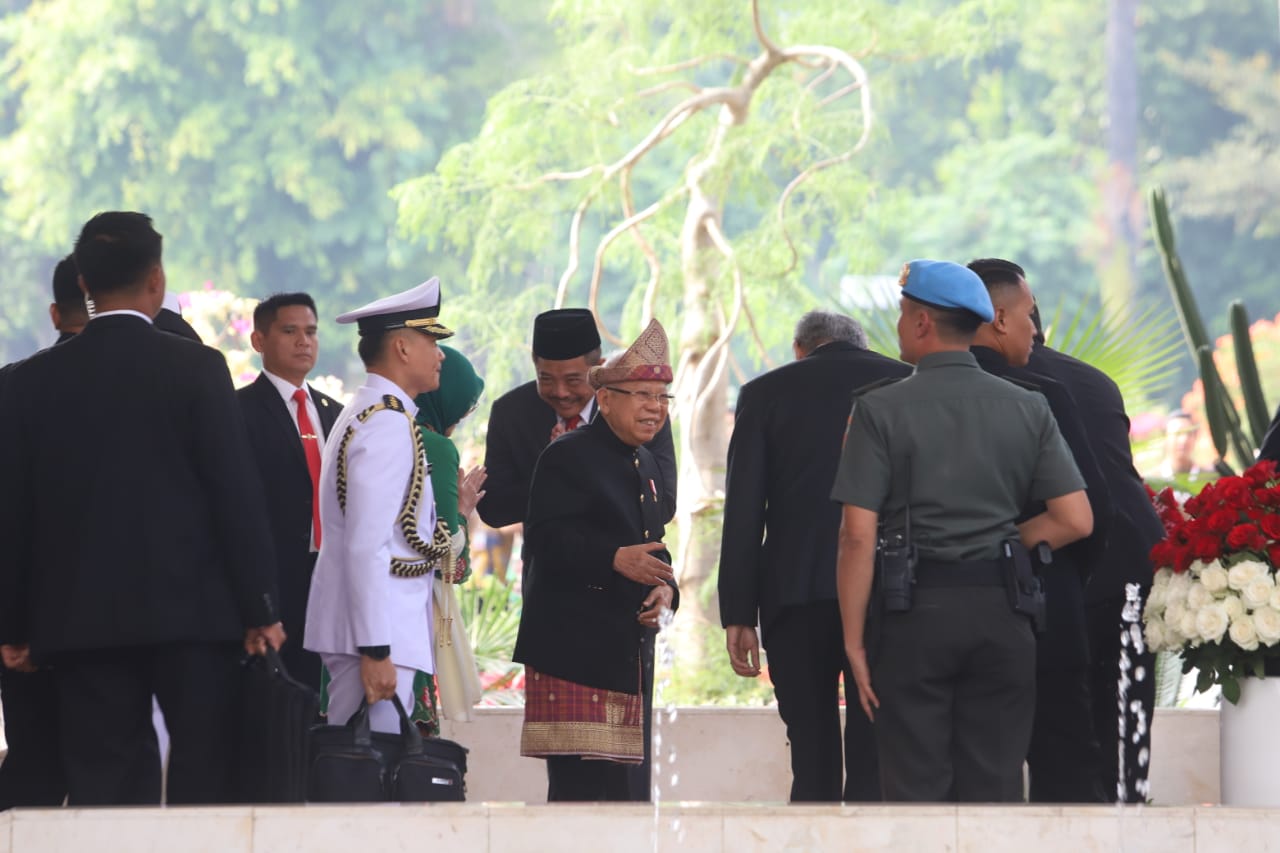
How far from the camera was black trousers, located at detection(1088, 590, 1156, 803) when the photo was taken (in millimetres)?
4531

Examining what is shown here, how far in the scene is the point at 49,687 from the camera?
411 cm

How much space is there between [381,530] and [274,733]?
18.7 inches

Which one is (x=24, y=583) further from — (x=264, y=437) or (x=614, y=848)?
(x=614, y=848)

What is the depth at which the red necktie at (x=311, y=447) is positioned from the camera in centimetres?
469

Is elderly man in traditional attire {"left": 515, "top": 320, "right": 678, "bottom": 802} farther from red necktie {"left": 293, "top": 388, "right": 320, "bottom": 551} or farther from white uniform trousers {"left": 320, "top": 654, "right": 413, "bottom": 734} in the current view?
red necktie {"left": 293, "top": 388, "right": 320, "bottom": 551}

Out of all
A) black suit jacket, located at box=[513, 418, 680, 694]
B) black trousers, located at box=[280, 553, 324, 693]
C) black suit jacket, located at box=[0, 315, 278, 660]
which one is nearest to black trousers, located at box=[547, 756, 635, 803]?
black suit jacket, located at box=[513, 418, 680, 694]

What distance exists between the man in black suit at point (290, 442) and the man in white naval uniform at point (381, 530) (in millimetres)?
687

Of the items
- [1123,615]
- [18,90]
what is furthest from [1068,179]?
[1123,615]

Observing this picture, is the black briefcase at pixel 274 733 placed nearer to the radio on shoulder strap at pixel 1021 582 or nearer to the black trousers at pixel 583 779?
the black trousers at pixel 583 779

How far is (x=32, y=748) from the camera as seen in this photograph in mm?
4148

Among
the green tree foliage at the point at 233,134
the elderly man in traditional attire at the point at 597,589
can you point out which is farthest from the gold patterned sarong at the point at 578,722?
the green tree foliage at the point at 233,134

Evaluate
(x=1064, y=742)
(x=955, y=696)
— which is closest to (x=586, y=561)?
(x=955, y=696)

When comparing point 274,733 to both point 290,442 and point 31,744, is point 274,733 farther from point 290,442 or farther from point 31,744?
point 290,442

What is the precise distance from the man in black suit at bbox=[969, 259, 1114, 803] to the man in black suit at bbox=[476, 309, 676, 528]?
0.99 meters
